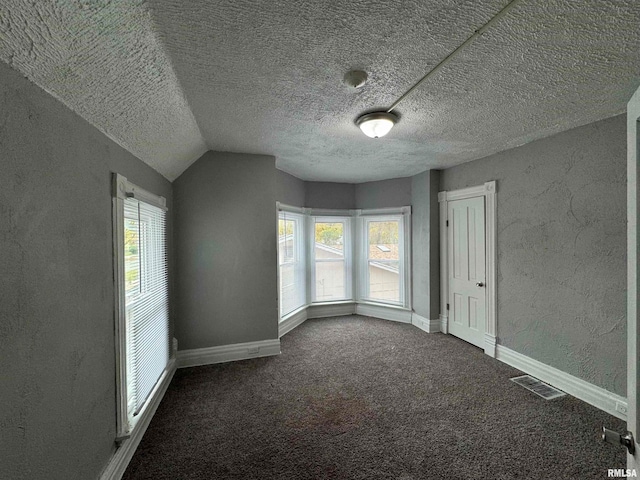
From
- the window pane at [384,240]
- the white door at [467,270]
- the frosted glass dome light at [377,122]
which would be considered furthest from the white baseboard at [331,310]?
the frosted glass dome light at [377,122]

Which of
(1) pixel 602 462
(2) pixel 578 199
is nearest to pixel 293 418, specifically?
(1) pixel 602 462

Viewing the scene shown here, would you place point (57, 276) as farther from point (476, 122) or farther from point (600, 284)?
point (600, 284)

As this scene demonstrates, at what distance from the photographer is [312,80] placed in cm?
181

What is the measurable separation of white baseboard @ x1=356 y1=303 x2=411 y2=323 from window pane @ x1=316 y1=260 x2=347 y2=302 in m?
0.42

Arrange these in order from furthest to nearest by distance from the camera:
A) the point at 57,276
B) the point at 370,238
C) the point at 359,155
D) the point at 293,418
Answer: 1. the point at 370,238
2. the point at 359,155
3. the point at 293,418
4. the point at 57,276

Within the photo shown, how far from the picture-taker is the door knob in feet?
2.99

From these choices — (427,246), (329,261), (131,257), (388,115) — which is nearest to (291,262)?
(329,261)

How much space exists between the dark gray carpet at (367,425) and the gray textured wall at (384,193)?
261cm

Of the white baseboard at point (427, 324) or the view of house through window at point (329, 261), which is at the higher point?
the view of house through window at point (329, 261)

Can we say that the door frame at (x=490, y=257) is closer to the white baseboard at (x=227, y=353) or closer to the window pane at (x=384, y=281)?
the window pane at (x=384, y=281)

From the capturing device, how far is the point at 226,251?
334 centimetres

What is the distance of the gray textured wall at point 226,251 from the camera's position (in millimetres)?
3238

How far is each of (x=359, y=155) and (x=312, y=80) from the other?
1872mm

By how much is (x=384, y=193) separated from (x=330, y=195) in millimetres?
967
